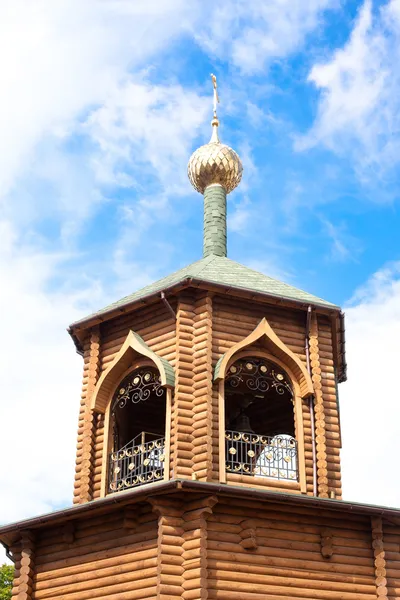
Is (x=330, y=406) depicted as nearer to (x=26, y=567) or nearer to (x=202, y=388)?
(x=202, y=388)

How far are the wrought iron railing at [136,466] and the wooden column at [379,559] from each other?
3.22 metres

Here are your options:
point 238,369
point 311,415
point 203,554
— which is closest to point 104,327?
point 238,369

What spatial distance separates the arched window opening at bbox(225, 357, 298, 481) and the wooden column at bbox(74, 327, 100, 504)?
220 cm

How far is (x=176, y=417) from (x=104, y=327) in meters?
2.75

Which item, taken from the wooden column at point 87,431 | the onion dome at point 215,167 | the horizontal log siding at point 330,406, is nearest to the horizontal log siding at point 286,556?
the horizontal log siding at point 330,406

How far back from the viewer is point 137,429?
17.6 meters

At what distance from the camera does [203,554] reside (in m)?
12.1

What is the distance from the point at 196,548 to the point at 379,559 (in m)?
2.90

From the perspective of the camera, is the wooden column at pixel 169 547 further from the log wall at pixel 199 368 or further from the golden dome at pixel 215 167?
the golden dome at pixel 215 167

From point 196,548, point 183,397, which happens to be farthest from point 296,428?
point 196,548

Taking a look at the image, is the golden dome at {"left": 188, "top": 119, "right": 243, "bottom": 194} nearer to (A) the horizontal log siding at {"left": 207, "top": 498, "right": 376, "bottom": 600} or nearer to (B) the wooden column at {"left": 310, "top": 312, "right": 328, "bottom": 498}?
(B) the wooden column at {"left": 310, "top": 312, "right": 328, "bottom": 498}

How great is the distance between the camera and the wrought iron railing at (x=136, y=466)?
13.7 metres

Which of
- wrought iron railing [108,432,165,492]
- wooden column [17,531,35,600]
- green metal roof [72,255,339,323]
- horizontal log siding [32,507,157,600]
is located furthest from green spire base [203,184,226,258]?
wooden column [17,531,35,600]

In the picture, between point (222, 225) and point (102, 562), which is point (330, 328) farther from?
point (102, 562)
